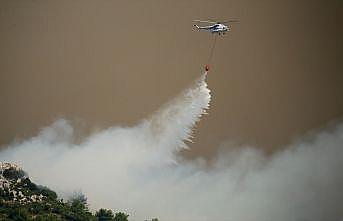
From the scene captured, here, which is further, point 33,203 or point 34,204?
point 33,203

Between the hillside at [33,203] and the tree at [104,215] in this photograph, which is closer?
the hillside at [33,203]

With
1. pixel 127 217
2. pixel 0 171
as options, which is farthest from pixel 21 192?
pixel 127 217

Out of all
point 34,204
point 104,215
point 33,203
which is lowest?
point 34,204

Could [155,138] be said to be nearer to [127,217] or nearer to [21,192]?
[127,217]

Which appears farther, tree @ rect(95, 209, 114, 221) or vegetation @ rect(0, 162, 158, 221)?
tree @ rect(95, 209, 114, 221)

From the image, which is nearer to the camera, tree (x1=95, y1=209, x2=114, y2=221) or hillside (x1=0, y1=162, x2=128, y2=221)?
hillside (x1=0, y1=162, x2=128, y2=221)

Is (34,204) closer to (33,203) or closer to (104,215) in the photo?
(33,203)

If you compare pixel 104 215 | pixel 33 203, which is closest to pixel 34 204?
pixel 33 203

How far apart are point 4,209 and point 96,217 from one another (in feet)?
22.6

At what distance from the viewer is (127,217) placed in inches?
2312

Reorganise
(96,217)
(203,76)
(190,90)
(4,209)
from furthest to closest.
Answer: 1. (203,76)
2. (190,90)
3. (96,217)
4. (4,209)

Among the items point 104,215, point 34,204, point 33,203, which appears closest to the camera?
point 34,204

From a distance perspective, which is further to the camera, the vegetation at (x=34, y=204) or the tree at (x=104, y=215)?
the tree at (x=104, y=215)

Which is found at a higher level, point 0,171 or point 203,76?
point 203,76
